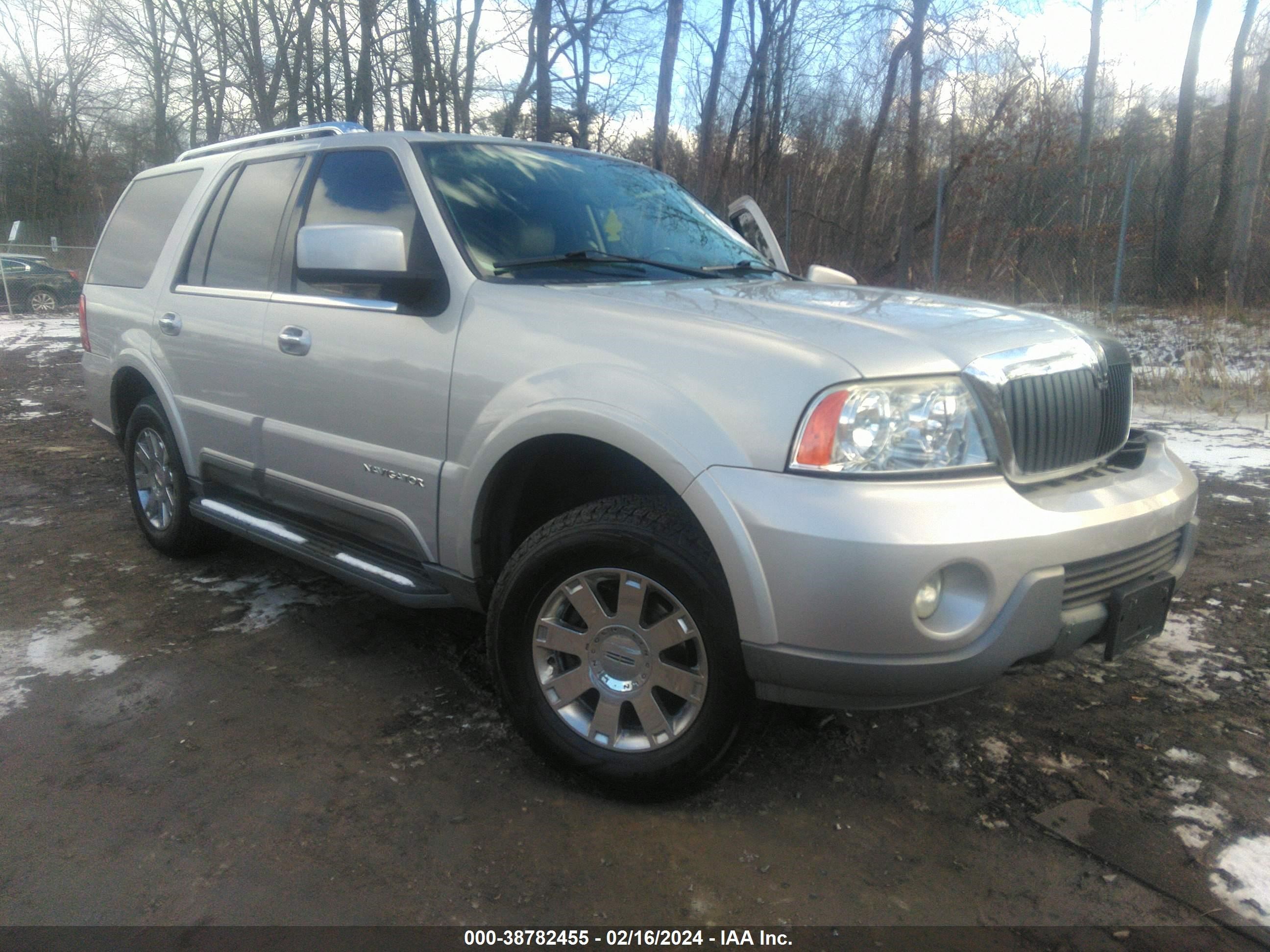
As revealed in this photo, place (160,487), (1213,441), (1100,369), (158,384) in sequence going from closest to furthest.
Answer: (1100,369), (158,384), (160,487), (1213,441)

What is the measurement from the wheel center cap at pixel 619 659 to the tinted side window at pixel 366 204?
1290 mm

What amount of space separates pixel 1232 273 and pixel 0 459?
16012mm

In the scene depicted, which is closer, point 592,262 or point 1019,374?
point 1019,374

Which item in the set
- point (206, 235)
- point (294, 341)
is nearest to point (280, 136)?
point (206, 235)

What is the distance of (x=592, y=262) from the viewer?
326 cm

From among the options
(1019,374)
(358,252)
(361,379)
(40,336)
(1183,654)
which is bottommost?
(1183,654)

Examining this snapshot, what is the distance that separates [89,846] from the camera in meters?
2.38

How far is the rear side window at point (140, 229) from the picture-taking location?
14.8 feet

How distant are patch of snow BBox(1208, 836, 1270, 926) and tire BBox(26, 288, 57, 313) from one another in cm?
2473

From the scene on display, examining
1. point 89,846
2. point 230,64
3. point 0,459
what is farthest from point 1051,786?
point 230,64

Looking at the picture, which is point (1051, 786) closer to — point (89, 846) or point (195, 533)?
point (89, 846)

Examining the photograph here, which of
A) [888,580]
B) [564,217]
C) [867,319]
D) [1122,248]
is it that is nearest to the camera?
[888,580]

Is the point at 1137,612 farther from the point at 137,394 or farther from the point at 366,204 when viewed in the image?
the point at 137,394

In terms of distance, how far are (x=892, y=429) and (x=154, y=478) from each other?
3.84 meters
